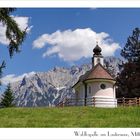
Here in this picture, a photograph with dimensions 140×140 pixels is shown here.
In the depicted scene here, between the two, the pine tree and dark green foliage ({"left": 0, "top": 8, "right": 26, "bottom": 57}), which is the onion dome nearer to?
the pine tree

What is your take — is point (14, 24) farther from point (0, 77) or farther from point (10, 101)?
point (10, 101)

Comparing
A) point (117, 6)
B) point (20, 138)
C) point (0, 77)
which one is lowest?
point (20, 138)

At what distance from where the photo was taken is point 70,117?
3031 cm

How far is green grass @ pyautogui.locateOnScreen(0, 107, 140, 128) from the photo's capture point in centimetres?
2672

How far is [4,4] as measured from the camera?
1144 inches

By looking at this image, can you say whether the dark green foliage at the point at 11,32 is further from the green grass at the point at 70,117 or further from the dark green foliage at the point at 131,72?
the dark green foliage at the point at 131,72

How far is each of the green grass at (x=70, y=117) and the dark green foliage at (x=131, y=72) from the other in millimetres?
30676

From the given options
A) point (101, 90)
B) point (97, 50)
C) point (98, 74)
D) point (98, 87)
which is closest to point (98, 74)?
point (98, 74)

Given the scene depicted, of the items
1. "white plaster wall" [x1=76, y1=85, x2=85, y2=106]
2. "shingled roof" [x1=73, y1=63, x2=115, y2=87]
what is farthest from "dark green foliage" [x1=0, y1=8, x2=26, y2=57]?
"shingled roof" [x1=73, y1=63, x2=115, y2=87]

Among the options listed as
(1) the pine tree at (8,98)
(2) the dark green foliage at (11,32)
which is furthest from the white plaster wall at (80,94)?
(2) the dark green foliage at (11,32)

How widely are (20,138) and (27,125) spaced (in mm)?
6320

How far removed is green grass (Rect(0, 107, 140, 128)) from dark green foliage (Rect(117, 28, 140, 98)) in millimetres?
30676

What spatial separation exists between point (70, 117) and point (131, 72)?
128 ft

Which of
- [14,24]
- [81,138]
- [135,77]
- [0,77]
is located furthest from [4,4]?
[135,77]
